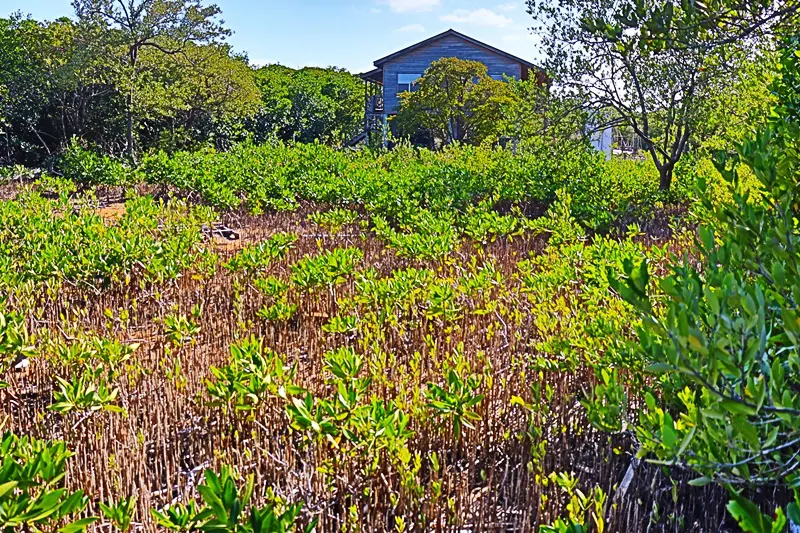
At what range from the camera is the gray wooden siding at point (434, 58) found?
2758cm

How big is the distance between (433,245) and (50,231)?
3.29m

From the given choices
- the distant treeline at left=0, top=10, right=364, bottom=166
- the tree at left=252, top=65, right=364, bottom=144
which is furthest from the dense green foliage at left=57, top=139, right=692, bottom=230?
the tree at left=252, top=65, right=364, bottom=144

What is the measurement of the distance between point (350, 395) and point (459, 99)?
64.9 ft

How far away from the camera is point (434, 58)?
2766 cm

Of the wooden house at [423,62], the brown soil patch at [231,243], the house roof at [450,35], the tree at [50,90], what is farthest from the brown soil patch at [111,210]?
the house roof at [450,35]

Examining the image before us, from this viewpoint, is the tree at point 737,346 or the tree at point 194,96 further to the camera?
the tree at point 194,96

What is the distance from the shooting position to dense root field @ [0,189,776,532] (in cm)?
232

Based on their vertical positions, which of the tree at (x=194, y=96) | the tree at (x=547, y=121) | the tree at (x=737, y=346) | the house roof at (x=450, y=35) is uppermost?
the house roof at (x=450, y=35)

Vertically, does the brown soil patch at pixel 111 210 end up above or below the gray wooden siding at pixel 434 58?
below

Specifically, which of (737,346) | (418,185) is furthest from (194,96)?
(737,346)

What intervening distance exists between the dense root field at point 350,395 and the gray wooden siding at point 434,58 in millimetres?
23655

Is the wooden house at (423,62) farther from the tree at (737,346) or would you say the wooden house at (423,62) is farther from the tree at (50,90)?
the tree at (737,346)

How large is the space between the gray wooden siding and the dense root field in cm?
2365

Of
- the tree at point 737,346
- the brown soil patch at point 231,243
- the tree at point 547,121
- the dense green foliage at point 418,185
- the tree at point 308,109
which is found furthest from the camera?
the tree at point 308,109
